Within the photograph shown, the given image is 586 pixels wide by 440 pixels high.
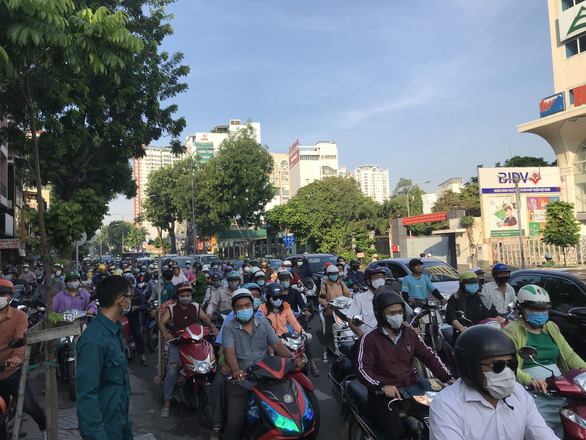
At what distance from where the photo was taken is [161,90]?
18.1 metres

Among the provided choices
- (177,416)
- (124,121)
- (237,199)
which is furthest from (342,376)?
(237,199)

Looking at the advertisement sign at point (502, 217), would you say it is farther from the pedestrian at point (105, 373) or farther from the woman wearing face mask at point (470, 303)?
the pedestrian at point (105, 373)

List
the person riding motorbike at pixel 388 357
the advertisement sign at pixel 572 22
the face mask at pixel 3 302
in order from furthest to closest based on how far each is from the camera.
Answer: the advertisement sign at pixel 572 22 → the face mask at pixel 3 302 → the person riding motorbike at pixel 388 357

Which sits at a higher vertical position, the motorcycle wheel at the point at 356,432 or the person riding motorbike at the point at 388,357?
the person riding motorbike at the point at 388,357

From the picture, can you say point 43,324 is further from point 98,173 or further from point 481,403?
point 98,173

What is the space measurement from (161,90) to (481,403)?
18.0 meters

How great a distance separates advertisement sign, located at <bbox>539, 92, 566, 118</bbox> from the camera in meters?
38.5

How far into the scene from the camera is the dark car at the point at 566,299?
608 centimetres

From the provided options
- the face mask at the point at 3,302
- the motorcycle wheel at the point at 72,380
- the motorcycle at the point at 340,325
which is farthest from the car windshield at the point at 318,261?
the face mask at the point at 3,302

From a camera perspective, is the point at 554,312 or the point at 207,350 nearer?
the point at 207,350

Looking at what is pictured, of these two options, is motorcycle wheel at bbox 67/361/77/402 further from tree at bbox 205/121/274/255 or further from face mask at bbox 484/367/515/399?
tree at bbox 205/121/274/255

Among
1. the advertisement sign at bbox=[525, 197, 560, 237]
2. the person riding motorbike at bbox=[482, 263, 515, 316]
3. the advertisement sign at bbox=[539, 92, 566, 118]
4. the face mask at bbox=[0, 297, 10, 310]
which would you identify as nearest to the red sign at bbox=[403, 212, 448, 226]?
the advertisement sign at bbox=[525, 197, 560, 237]

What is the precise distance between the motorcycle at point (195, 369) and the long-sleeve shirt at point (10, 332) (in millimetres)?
1877

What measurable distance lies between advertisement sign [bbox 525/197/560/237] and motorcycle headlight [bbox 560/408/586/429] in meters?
38.2
